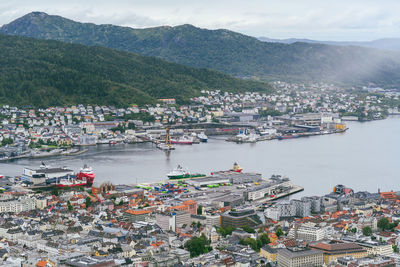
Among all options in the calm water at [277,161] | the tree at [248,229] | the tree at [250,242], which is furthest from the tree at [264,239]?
the calm water at [277,161]

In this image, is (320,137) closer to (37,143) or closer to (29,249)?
(37,143)

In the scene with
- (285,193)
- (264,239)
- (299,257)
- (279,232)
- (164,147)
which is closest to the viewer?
(299,257)

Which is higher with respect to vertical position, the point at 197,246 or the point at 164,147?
the point at 164,147

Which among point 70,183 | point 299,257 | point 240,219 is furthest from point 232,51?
point 299,257

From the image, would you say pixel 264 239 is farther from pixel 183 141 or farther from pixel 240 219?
pixel 183 141

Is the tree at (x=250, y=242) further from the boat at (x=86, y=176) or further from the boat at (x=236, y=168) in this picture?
the boat at (x=236, y=168)

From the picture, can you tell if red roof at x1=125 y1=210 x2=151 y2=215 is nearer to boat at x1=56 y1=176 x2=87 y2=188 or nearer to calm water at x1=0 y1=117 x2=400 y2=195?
boat at x1=56 y1=176 x2=87 y2=188
